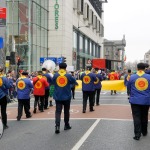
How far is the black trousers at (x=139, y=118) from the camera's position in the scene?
9096 millimetres

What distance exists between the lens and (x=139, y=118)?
30.2ft

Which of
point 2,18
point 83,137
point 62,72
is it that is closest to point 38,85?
point 62,72

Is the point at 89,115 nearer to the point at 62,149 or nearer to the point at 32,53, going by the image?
the point at 62,149

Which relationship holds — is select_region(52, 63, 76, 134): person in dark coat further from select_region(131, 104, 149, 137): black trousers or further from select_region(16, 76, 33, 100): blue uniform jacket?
select_region(16, 76, 33, 100): blue uniform jacket

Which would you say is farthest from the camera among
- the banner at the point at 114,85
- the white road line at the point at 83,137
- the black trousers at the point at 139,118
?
the banner at the point at 114,85

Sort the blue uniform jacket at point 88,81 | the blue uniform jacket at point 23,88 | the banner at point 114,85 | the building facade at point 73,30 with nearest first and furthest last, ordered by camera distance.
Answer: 1. the blue uniform jacket at point 23,88
2. the blue uniform jacket at point 88,81
3. the banner at point 114,85
4. the building facade at point 73,30

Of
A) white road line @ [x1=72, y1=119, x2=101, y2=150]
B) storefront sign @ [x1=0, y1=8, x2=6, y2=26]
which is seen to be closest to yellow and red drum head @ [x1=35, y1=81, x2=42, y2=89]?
white road line @ [x1=72, y1=119, x2=101, y2=150]

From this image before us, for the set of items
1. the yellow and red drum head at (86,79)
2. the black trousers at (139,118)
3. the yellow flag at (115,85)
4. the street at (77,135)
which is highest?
the yellow and red drum head at (86,79)

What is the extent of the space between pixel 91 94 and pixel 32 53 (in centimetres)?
2637

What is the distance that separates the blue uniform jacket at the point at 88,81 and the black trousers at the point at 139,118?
5374mm

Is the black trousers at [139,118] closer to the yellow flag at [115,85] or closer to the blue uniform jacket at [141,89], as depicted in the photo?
the blue uniform jacket at [141,89]

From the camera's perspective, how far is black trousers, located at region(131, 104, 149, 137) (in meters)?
9.10

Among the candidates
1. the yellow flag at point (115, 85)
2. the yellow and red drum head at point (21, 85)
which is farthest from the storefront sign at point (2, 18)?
the yellow and red drum head at point (21, 85)

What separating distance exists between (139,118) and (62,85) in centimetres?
237
